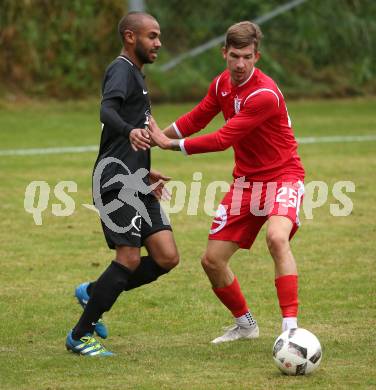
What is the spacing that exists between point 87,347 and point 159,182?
1.17 meters

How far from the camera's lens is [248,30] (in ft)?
22.9

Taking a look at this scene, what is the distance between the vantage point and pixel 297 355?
20.6ft

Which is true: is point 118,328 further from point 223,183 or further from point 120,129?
point 223,183

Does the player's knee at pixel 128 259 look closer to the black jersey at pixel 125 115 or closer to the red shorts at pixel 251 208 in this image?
the black jersey at pixel 125 115

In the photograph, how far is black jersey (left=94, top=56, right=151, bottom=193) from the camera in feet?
22.4

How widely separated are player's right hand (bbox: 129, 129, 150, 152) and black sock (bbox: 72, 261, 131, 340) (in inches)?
32.3

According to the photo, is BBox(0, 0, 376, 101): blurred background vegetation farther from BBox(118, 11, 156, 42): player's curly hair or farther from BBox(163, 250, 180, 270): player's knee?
BBox(163, 250, 180, 270): player's knee

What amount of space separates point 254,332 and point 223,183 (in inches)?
269

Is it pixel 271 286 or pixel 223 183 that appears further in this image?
pixel 223 183

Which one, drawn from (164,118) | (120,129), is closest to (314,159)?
(164,118)

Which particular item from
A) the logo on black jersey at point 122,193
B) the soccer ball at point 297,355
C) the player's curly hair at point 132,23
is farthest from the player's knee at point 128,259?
the player's curly hair at point 132,23

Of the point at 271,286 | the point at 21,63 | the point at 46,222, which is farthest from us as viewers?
the point at 21,63

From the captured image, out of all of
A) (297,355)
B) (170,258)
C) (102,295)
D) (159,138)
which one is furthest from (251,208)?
(297,355)

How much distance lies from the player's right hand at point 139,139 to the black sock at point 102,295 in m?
A: 0.82
